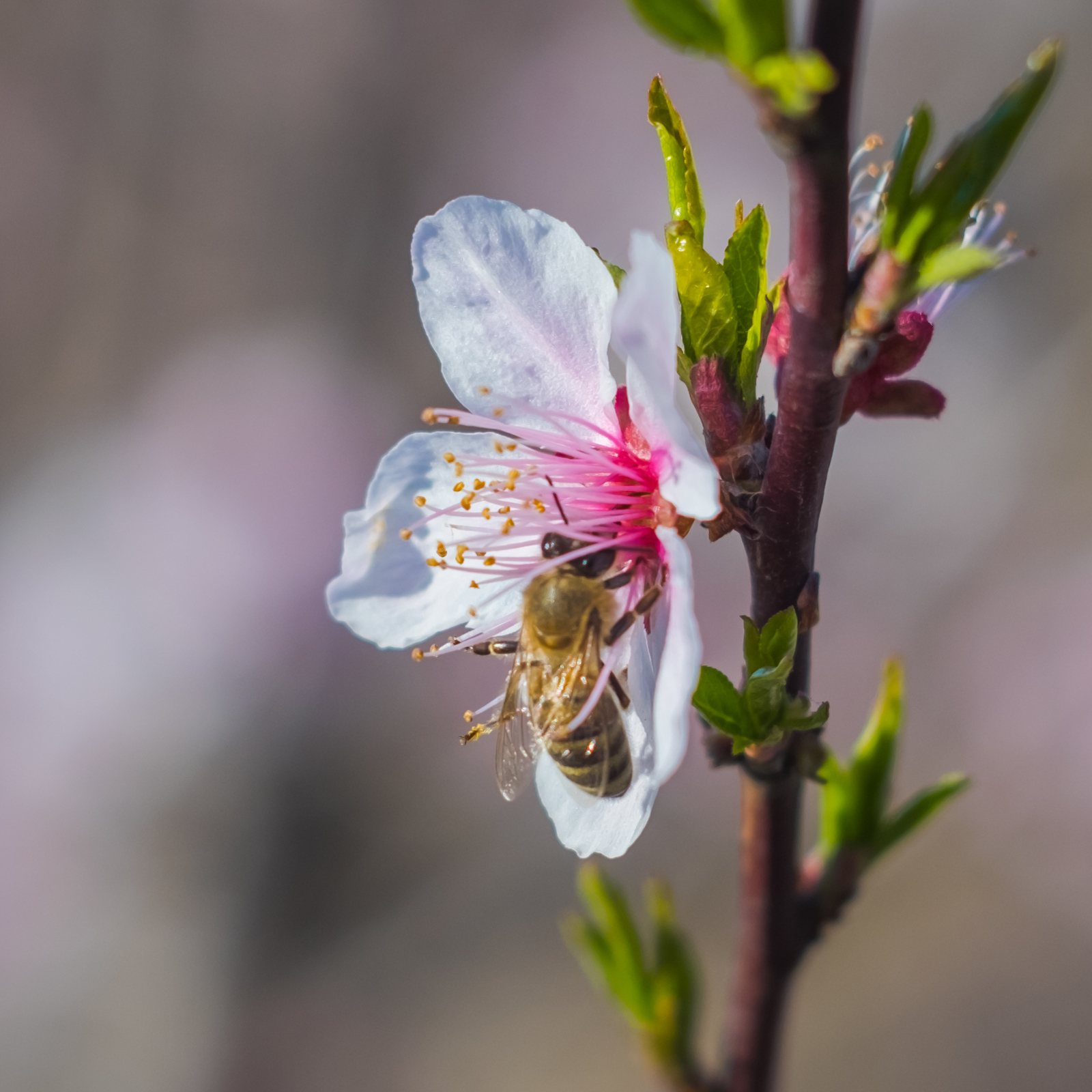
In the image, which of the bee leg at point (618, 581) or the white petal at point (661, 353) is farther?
the bee leg at point (618, 581)

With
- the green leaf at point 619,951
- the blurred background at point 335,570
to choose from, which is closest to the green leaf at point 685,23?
the green leaf at point 619,951

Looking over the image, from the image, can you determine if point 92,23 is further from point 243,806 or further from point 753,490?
point 753,490

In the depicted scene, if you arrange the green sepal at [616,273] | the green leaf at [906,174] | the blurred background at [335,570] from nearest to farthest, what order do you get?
the green leaf at [906,174]
the green sepal at [616,273]
the blurred background at [335,570]

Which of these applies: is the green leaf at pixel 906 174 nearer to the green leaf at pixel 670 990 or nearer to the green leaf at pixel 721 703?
the green leaf at pixel 721 703

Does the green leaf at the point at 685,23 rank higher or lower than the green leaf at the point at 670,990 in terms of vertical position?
higher

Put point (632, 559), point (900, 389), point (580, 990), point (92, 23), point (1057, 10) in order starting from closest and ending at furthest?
1. point (900, 389)
2. point (632, 559)
3. point (580, 990)
4. point (1057, 10)
5. point (92, 23)

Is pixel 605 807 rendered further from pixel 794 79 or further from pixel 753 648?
pixel 794 79

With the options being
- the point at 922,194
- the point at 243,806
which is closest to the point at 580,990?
the point at 243,806
